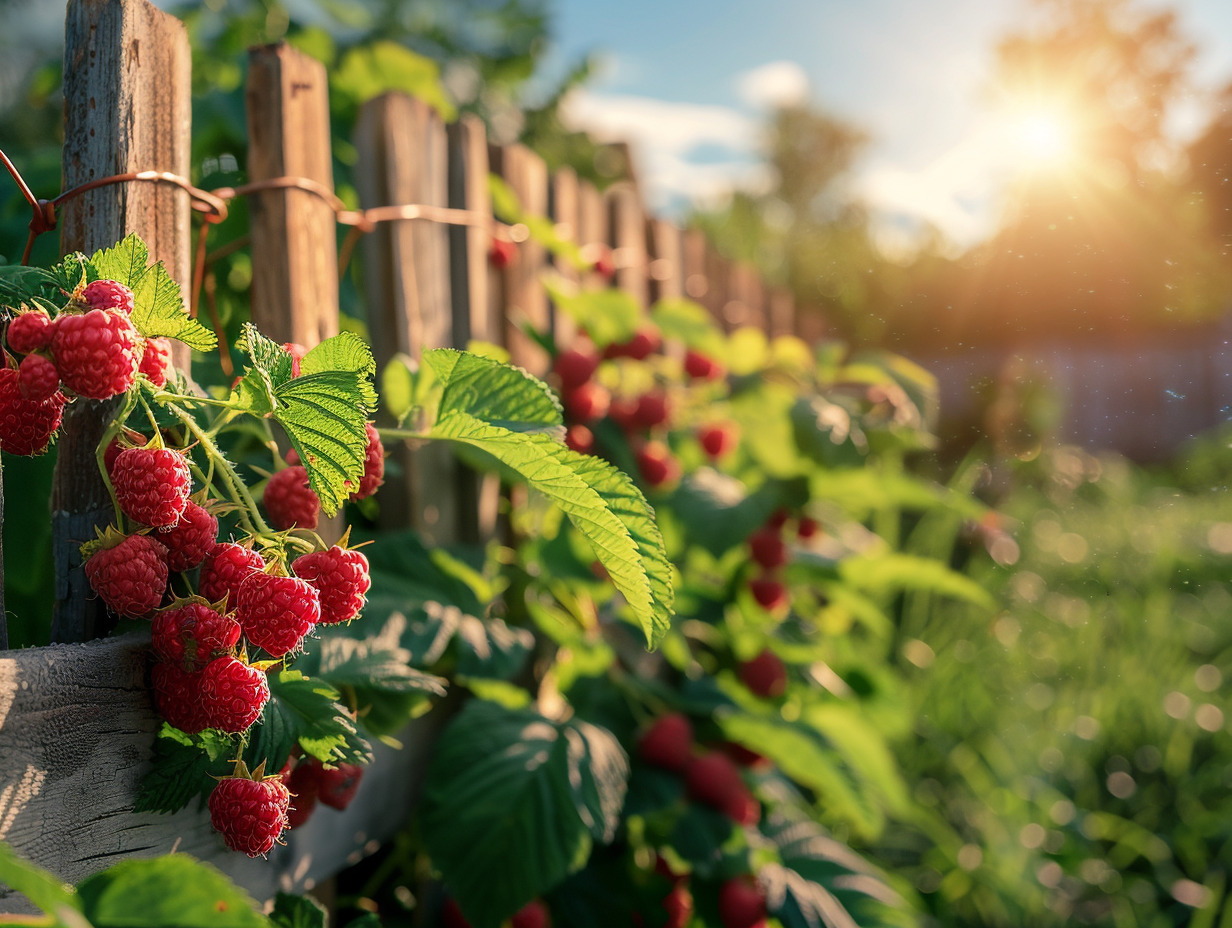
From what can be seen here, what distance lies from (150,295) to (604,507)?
0.91ft

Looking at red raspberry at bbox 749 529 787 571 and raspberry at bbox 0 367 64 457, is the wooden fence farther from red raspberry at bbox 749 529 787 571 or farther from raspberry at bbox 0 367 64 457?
red raspberry at bbox 749 529 787 571

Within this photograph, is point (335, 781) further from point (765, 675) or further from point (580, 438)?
point (765, 675)

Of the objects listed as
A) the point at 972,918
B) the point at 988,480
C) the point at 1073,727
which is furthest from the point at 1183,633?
the point at 972,918

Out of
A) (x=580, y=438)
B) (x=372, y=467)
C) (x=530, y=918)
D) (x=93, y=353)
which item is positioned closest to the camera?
(x=93, y=353)

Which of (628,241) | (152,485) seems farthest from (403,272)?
(628,241)

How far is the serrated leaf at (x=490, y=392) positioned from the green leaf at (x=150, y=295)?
13cm

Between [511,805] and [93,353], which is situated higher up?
[93,353]

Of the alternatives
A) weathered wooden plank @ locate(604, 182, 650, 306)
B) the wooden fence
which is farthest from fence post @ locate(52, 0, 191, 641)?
weathered wooden plank @ locate(604, 182, 650, 306)

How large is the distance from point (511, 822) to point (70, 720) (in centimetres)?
48

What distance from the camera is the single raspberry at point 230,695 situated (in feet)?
1.39

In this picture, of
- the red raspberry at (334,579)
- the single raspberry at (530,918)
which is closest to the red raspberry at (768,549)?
the single raspberry at (530,918)

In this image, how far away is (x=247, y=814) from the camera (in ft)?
1.46

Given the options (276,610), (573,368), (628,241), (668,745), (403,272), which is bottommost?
(668,745)

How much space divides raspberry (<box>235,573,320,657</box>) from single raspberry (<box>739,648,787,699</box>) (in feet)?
3.29
